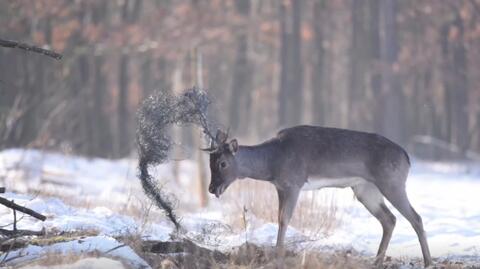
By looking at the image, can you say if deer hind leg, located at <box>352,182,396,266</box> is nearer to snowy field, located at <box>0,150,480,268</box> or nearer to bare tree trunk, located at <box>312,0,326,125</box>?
snowy field, located at <box>0,150,480,268</box>

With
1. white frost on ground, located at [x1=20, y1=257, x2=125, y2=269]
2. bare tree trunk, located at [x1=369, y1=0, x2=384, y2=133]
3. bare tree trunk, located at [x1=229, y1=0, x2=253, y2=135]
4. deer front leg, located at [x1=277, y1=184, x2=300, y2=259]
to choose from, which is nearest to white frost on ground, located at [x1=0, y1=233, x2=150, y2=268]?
white frost on ground, located at [x1=20, y1=257, x2=125, y2=269]

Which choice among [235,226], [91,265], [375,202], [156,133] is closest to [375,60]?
[235,226]

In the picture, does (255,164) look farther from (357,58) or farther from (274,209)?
(357,58)

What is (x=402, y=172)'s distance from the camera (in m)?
11.6

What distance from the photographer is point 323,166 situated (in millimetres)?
11719

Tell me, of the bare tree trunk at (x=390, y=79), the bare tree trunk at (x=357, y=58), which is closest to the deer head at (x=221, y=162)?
the bare tree trunk at (x=390, y=79)

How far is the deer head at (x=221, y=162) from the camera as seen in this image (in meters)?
11.6

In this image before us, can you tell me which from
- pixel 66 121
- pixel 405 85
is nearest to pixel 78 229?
pixel 66 121

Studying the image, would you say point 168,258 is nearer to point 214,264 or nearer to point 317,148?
point 214,264

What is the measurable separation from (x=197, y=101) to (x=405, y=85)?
142 feet

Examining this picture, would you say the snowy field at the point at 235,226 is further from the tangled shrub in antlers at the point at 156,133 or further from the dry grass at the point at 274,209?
the tangled shrub in antlers at the point at 156,133

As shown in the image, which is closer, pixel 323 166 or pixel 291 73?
pixel 323 166

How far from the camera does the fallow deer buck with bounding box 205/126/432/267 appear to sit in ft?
37.9

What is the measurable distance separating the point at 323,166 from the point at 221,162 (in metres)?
1.26
